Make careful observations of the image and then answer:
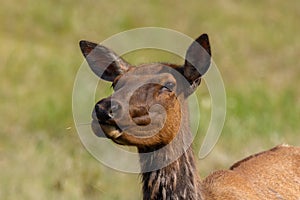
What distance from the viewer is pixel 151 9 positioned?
26.5 m

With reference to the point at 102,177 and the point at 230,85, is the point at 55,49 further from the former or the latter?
the point at 102,177

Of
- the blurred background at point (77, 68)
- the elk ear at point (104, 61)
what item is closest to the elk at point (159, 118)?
the elk ear at point (104, 61)

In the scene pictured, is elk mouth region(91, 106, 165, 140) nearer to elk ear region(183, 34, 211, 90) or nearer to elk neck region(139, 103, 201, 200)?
elk neck region(139, 103, 201, 200)

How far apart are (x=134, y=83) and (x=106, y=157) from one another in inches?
164

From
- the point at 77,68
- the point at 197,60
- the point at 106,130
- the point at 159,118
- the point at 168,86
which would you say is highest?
the point at 77,68

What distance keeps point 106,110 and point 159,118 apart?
589 millimetres

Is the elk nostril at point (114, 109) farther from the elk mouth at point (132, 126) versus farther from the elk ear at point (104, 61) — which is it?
the elk ear at point (104, 61)

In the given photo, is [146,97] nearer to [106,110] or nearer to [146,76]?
[146,76]

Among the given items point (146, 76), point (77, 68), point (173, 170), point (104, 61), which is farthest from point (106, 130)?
point (77, 68)

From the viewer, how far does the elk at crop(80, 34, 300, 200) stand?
232 inches

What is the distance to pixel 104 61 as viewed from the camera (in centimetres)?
672

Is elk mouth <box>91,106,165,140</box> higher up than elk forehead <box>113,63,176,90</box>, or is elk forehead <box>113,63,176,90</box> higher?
elk forehead <box>113,63,176,90</box>

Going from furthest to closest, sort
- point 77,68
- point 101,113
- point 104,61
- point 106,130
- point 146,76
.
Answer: point 77,68
point 104,61
point 146,76
point 106,130
point 101,113

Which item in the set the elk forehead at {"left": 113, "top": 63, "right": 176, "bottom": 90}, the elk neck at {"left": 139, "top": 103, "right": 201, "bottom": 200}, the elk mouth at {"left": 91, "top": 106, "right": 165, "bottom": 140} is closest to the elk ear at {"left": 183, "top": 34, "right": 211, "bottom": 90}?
the elk forehead at {"left": 113, "top": 63, "right": 176, "bottom": 90}
